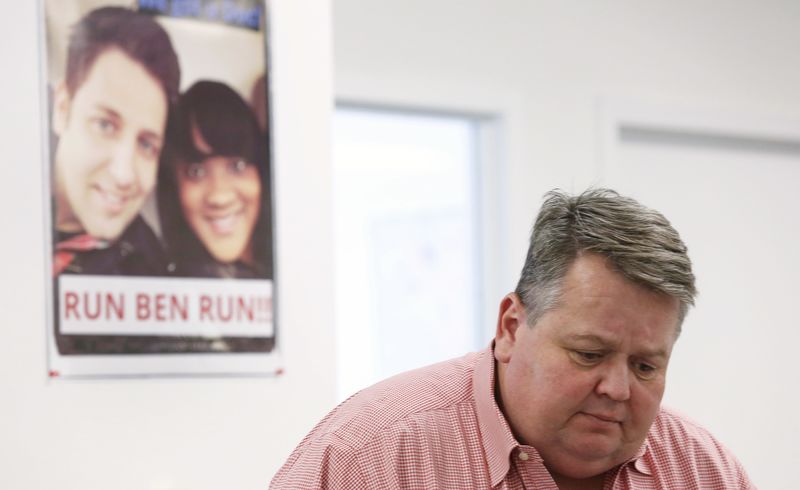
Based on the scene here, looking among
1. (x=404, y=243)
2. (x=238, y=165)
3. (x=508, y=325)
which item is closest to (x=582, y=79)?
(x=404, y=243)

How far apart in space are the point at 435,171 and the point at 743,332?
1.21 m

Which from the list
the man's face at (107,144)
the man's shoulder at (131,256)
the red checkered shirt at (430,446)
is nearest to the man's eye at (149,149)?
A: the man's face at (107,144)

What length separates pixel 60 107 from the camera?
2133 mm

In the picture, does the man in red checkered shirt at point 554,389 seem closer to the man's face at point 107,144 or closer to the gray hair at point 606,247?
the gray hair at point 606,247

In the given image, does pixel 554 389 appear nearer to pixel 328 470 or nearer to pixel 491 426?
pixel 491 426

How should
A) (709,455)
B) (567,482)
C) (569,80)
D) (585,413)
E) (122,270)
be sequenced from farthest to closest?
(569,80) < (122,270) < (709,455) < (567,482) < (585,413)

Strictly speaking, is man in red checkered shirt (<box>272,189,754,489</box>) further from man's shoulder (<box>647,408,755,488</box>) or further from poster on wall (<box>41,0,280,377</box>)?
poster on wall (<box>41,0,280,377</box>)

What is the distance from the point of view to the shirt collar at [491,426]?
1.59m

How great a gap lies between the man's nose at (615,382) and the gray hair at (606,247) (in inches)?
4.4

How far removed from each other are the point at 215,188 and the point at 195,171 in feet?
0.17

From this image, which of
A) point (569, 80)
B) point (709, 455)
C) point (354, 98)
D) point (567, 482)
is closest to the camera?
point (567, 482)

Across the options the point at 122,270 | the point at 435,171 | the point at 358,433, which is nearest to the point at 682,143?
the point at 435,171

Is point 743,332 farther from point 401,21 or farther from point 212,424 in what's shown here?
point 212,424

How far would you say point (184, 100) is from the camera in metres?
2.27
